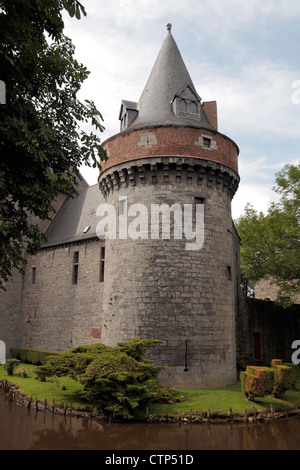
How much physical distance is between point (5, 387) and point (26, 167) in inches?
474

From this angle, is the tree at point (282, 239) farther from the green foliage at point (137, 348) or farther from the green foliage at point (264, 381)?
the green foliage at point (137, 348)

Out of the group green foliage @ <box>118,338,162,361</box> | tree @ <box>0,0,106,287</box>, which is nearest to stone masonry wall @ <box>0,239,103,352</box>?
green foliage @ <box>118,338,162,361</box>

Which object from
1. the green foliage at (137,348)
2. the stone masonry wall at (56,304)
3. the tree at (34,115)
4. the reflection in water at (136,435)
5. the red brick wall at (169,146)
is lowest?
the reflection in water at (136,435)

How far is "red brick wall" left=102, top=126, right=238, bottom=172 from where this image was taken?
1551 centimetres

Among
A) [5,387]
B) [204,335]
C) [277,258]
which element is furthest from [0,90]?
[277,258]

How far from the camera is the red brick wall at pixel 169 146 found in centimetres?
1551

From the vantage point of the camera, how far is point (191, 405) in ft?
39.7

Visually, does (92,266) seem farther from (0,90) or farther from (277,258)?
(0,90)

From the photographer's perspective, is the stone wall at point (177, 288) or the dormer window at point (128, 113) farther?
the dormer window at point (128, 113)

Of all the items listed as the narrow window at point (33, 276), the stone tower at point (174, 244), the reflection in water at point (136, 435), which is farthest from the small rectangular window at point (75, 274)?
the reflection in water at point (136, 435)

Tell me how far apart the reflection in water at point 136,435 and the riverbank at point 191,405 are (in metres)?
0.36

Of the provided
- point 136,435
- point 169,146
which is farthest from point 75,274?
point 136,435

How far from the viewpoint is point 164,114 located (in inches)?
651

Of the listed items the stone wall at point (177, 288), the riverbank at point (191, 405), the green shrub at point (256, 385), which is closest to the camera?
the riverbank at point (191, 405)
